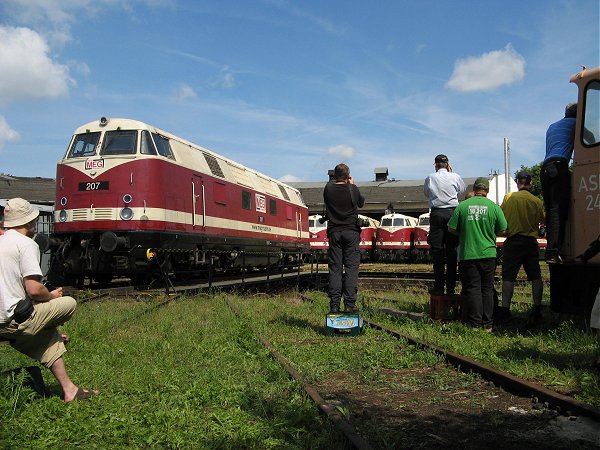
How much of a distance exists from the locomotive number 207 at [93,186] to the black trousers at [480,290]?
826 cm

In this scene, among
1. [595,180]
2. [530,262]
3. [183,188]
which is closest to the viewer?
[595,180]

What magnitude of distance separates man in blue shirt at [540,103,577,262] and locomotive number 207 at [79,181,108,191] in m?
9.10

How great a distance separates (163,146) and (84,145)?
1788 mm

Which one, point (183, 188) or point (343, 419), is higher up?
point (183, 188)

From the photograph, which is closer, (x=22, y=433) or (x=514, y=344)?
(x=22, y=433)

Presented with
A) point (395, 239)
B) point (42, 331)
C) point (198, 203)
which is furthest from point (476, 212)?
point (395, 239)

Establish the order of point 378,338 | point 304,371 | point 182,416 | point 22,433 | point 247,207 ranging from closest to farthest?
point 22,433 < point 182,416 < point 304,371 < point 378,338 < point 247,207

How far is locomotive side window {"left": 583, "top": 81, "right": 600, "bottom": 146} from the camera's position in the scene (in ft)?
19.2

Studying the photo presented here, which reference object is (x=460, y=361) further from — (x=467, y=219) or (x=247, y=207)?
(x=247, y=207)

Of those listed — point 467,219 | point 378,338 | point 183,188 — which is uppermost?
point 183,188

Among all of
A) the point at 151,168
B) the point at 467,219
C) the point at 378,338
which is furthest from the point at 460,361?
the point at 151,168

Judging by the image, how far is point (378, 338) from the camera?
654 centimetres

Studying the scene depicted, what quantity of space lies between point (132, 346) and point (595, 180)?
509 centimetres

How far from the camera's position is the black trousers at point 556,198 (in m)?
6.07
